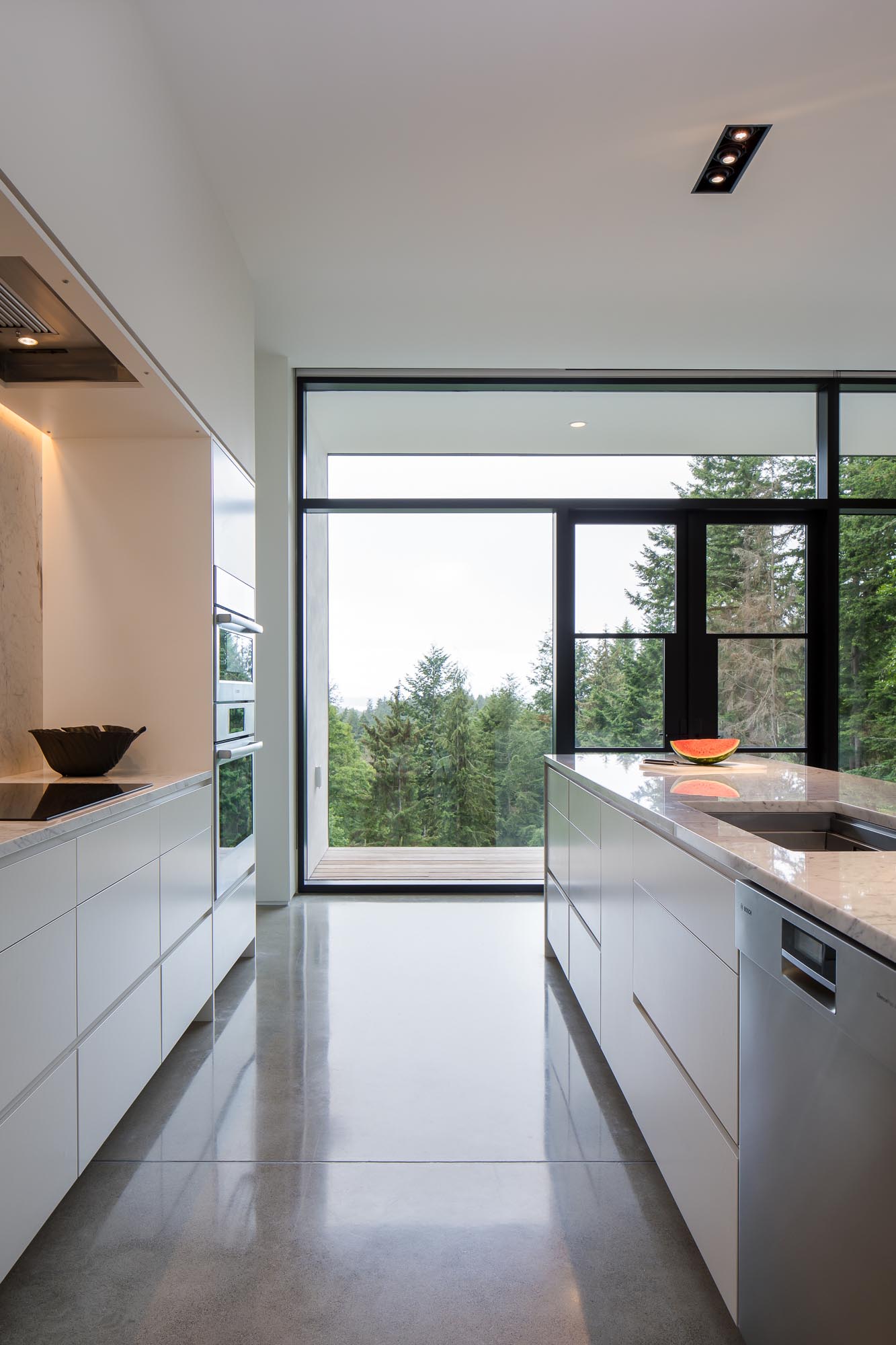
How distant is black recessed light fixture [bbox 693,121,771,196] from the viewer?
2.59 meters

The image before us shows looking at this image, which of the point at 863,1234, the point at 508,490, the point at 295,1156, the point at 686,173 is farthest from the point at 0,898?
the point at 508,490

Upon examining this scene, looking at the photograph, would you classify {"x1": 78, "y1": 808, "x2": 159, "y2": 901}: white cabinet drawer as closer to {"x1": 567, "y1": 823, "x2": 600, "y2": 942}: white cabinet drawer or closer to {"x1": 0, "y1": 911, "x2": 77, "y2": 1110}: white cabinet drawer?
{"x1": 0, "y1": 911, "x2": 77, "y2": 1110}: white cabinet drawer

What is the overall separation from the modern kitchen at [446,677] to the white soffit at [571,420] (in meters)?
0.03

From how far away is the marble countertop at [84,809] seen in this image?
149cm

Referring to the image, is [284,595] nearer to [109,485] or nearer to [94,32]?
[109,485]

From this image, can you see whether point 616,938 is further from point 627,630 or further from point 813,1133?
point 627,630

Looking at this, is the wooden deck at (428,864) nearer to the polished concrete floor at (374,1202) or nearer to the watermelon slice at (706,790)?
the polished concrete floor at (374,1202)

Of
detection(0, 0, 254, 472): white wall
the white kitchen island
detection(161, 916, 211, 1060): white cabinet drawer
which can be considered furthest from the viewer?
detection(161, 916, 211, 1060): white cabinet drawer

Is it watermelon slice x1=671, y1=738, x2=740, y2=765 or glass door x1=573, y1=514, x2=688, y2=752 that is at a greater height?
glass door x1=573, y1=514, x2=688, y2=752

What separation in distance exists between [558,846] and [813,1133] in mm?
2201

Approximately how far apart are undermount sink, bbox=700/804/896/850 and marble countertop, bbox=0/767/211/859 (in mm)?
1354

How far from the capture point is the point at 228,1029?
276cm

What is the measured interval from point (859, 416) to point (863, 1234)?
4.70 metres

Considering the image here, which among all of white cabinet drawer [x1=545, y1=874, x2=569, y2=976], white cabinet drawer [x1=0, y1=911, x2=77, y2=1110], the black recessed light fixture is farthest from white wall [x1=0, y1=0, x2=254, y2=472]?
white cabinet drawer [x1=545, y1=874, x2=569, y2=976]
